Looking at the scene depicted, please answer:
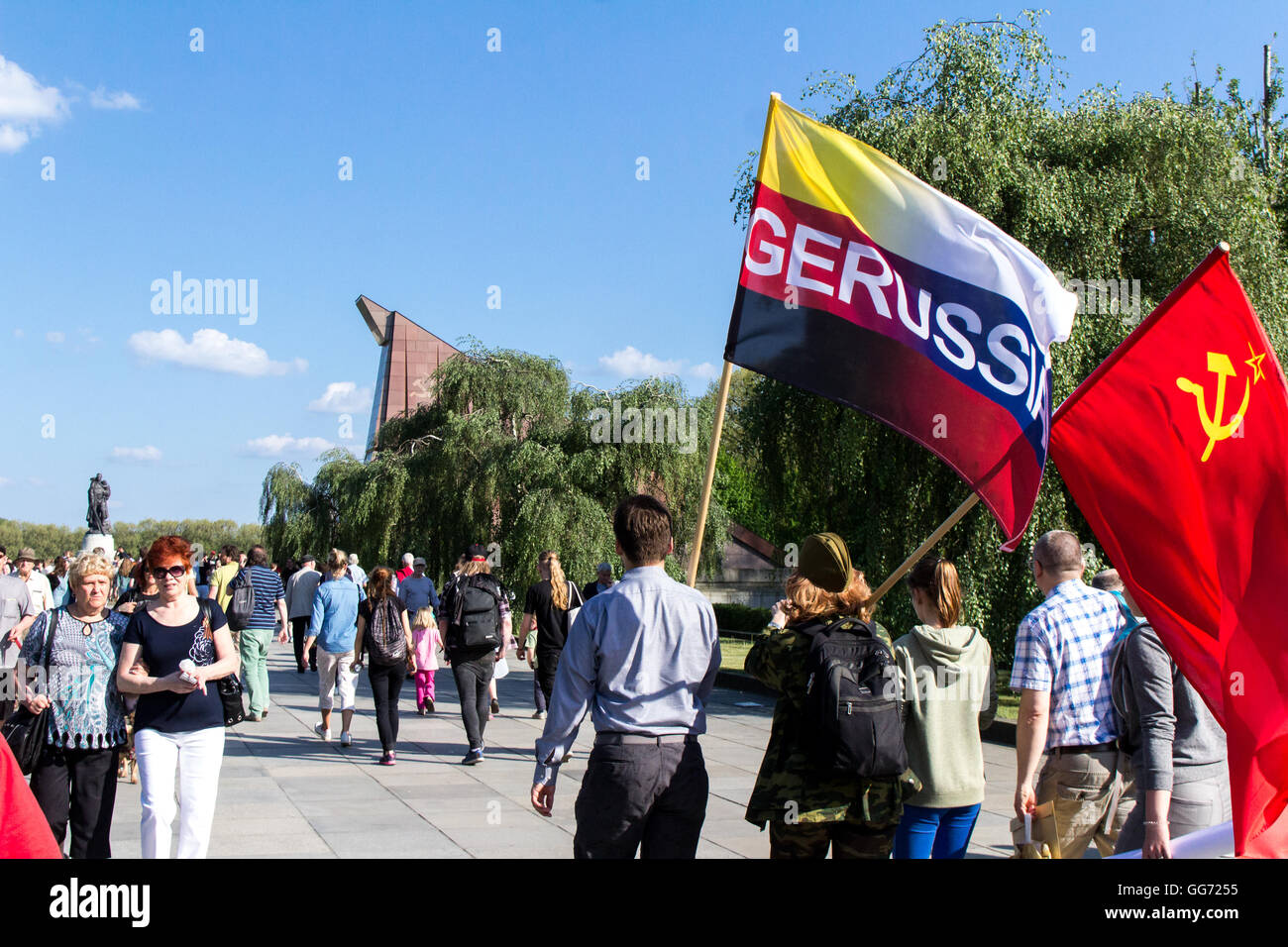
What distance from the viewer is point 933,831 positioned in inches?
169

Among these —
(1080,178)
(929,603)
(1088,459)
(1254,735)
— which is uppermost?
(1080,178)

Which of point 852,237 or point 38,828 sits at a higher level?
point 852,237

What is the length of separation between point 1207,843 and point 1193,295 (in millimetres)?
1821

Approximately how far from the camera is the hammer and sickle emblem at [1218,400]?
3.79 meters

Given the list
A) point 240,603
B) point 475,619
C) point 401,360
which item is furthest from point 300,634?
point 401,360

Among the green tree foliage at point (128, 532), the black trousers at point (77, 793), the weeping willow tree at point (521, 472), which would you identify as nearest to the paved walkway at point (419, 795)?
the black trousers at point (77, 793)

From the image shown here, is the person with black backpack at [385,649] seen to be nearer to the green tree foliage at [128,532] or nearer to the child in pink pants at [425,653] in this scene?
the child in pink pants at [425,653]

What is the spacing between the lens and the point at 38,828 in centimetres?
221

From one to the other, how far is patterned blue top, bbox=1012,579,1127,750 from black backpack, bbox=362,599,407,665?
6208 mm

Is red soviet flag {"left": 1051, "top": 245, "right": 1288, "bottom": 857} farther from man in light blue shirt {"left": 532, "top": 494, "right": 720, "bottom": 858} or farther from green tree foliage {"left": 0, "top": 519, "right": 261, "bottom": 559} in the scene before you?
green tree foliage {"left": 0, "top": 519, "right": 261, "bottom": 559}

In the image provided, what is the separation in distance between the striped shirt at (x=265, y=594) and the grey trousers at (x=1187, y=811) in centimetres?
917

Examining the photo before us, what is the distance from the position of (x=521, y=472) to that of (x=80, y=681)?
17853 millimetres
